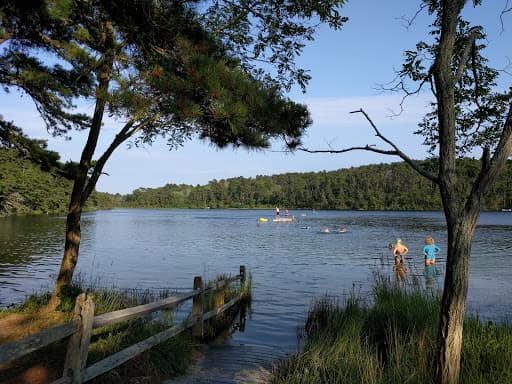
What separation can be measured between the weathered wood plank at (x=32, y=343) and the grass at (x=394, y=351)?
2.66 meters

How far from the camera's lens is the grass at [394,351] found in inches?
209

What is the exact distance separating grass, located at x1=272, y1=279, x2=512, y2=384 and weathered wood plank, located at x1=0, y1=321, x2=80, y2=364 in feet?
8.72

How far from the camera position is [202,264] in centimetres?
2498

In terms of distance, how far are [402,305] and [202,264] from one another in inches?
716

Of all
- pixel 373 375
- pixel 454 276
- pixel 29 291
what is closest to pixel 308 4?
pixel 454 276

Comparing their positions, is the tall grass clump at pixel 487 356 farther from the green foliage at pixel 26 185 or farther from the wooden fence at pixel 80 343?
the green foliage at pixel 26 185

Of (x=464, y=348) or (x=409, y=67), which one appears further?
(x=464, y=348)

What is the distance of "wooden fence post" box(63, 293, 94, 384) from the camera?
13.8ft

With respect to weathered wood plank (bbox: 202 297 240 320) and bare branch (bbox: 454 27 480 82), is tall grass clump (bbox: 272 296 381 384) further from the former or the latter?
bare branch (bbox: 454 27 480 82)

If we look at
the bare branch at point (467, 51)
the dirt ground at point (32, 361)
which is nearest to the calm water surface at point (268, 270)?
the dirt ground at point (32, 361)

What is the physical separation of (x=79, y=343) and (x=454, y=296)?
3629 millimetres

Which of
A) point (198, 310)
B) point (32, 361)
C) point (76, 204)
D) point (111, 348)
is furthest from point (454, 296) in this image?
point (76, 204)

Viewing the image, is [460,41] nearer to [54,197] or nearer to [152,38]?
[152,38]

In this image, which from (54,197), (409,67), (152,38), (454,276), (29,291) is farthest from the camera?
(54,197)
